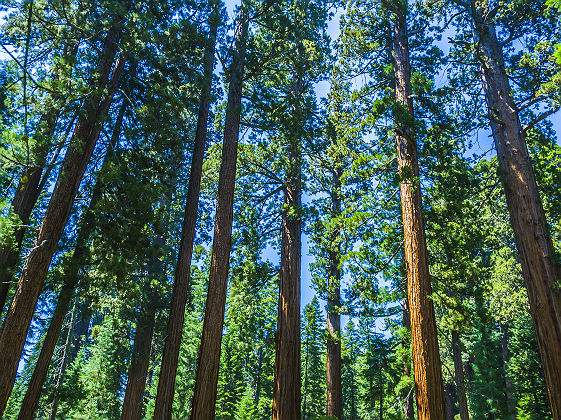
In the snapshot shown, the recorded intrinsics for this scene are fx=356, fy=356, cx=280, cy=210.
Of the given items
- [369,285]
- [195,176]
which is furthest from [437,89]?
[195,176]

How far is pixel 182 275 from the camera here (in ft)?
27.0

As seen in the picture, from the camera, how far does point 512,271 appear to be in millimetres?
20734

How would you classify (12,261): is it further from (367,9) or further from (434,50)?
(434,50)

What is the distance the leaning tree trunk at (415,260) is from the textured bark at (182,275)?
4.54 m

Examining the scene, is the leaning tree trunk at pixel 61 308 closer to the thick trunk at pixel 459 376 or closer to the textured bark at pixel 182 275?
the textured bark at pixel 182 275

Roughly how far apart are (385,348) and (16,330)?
13610 millimetres

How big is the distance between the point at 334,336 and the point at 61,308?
307 inches

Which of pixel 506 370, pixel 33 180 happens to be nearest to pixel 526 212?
pixel 33 180

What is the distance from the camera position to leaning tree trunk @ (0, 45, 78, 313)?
6.56m

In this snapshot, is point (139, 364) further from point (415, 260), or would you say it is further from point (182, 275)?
point (415, 260)

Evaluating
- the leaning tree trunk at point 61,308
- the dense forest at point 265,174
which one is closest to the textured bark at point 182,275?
the dense forest at point 265,174

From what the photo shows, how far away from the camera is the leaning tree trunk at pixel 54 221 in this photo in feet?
20.0

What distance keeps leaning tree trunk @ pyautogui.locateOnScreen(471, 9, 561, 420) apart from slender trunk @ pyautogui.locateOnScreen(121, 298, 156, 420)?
1105 centimetres

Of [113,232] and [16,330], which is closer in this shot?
[16,330]
